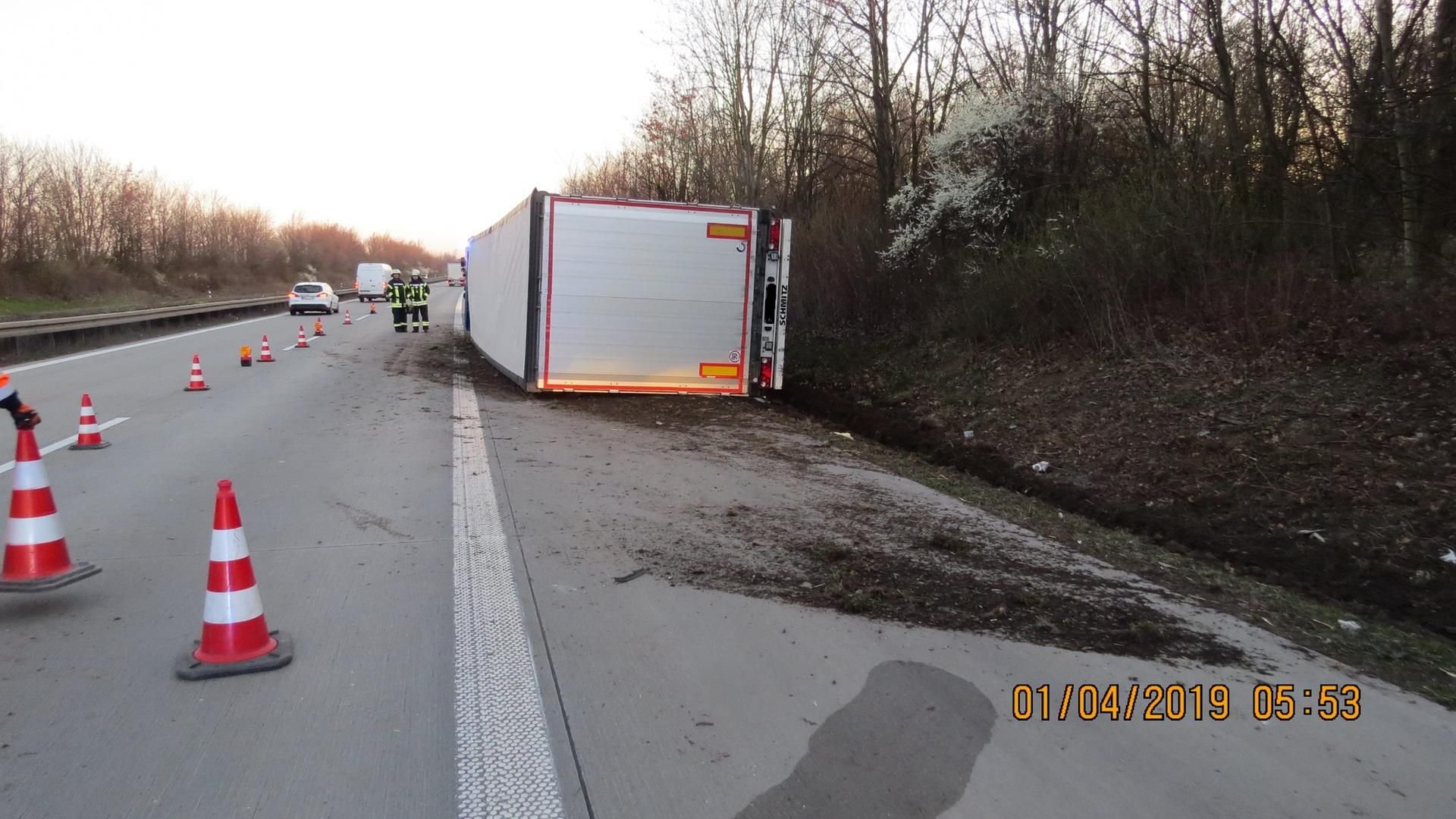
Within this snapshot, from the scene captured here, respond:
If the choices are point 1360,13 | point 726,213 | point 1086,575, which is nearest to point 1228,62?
point 1360,13

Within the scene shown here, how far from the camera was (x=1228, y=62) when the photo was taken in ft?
37.1

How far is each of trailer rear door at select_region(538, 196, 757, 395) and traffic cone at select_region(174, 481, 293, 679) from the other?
805 cm

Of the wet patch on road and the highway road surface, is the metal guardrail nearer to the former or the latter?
the highway road surface

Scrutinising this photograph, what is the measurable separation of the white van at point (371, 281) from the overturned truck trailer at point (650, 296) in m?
47.2

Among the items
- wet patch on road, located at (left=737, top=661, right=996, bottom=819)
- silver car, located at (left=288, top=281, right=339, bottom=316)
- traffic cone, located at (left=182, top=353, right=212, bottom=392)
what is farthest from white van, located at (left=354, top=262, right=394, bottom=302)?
wet patch on road, located at (left=737, top=661, right=996, bottom=819)

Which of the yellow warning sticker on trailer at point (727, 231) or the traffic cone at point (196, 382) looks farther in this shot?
the traffic cone at point (196, 382)

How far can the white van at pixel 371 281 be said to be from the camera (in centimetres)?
5562

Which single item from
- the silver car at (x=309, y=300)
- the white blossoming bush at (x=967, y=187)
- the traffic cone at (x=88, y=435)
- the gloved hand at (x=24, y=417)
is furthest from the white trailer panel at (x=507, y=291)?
the silver car at (x=309, y=300)

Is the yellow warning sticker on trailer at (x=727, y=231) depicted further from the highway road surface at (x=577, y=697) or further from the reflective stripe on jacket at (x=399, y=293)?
the reflective stripe on jacket at (x=399, y=293)

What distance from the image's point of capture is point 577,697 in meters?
3.67

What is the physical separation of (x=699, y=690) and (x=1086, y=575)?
9.12 ft

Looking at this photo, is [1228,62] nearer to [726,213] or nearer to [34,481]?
[726,213]

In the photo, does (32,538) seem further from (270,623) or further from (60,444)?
(60,444)
